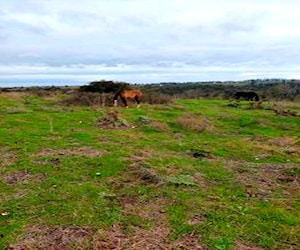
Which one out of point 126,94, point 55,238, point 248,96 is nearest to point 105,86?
point 126,94

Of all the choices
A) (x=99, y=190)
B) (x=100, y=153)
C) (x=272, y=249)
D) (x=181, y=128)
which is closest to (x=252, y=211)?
(x=272, y=249)

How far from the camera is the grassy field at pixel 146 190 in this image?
6809 mm

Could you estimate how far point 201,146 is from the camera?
47.6ft

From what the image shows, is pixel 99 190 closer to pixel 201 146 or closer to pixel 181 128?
pixel 201 146

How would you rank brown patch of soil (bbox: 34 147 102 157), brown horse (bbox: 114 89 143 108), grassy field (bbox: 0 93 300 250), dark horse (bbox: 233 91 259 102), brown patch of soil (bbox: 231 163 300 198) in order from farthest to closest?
dark horse (bbox: 233 91 259 102) → brown horse (bbox: 114 89 143 108) → brown patch of soil (bbox: 34 147 102 157) → brown patch of soil (bbox: 231 163 300 198) → grassy field (bbox: 0 93 300 250)

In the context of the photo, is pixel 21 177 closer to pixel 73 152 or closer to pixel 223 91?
Answer: pixel 73 152

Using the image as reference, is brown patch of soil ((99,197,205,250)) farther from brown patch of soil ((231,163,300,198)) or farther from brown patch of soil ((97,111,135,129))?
brown patch of soil ((97,111,135,129))

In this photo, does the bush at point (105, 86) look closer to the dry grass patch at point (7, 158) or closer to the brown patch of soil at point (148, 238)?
the dry grass patch at point (7, 158)

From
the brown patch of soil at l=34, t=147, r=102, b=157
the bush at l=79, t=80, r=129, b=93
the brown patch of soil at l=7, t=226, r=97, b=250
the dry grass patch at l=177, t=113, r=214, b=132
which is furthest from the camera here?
the bush at l=79, t=80, r=129, b=93

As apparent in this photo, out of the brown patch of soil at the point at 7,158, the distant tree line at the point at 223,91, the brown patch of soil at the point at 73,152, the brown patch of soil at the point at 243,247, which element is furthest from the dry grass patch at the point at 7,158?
the distant tree line at the point at 223,91

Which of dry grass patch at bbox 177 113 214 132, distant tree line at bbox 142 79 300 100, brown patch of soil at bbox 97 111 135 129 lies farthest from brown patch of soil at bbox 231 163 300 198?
distant tree line at bbox 142 79 300 100

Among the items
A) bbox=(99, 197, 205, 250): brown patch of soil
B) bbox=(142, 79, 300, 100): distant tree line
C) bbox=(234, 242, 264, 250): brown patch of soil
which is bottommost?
bbox=(142, 79, 300, 100): distant tree line

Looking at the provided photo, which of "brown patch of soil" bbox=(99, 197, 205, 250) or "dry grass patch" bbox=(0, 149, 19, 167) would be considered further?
"dry grass patch" bbox=(0, 149, 19, 167)

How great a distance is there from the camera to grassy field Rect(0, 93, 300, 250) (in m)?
6.81
